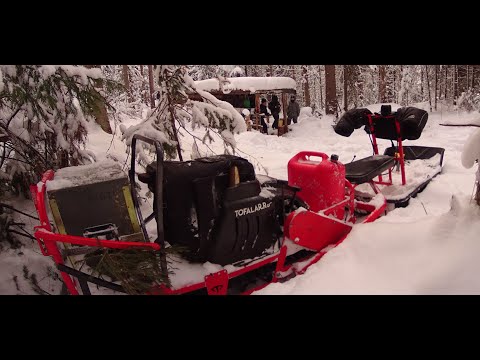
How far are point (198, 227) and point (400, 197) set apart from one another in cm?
341

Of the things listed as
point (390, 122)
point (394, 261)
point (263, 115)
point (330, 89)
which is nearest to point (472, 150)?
point (394, 261)

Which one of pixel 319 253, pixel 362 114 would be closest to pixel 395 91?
pixel 362 114

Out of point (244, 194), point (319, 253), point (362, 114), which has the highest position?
point (362, 114)

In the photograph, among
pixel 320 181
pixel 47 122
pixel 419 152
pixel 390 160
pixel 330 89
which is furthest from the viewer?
pixel 330 89

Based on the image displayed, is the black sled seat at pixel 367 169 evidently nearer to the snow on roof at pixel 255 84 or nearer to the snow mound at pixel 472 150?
the snow mound at pixel 472 150

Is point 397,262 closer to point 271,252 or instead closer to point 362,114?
point 271,252

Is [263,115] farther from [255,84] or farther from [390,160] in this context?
[390,160]

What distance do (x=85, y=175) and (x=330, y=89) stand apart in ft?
49.0

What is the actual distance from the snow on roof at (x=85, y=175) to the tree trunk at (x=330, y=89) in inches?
545

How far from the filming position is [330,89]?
16.1 metres

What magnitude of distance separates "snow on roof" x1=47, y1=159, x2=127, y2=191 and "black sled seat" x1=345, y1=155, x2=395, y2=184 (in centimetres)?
293

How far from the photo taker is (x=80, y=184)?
270 centimetres

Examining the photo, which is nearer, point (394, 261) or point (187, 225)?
point (394, 261)

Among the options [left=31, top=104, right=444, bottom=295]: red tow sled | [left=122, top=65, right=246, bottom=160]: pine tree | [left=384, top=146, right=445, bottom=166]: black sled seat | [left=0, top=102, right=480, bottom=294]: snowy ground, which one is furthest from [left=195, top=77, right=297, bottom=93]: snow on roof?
[left=31, top=104, right=444, bottom=295]: red tow sled
